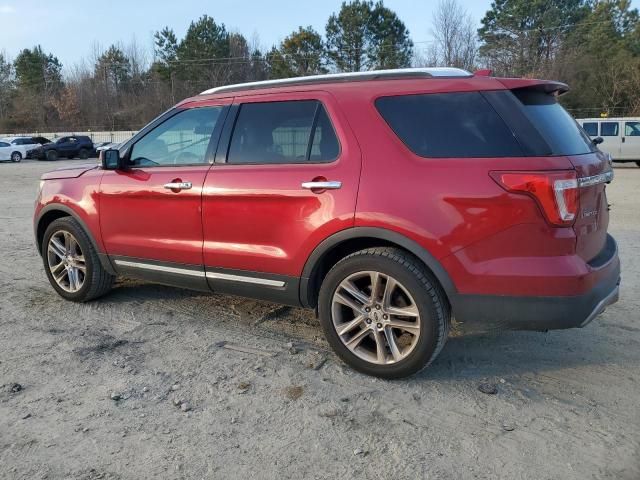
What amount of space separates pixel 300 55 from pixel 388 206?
55.4m

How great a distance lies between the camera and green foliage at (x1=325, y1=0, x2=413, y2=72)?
52.0m

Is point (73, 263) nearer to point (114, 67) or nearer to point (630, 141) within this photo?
point (630, 141)

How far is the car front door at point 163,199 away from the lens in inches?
165

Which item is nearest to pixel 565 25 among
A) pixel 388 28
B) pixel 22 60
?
pixel 388 28

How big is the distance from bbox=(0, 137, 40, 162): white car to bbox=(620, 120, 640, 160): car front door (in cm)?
3091

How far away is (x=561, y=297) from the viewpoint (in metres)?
3.03

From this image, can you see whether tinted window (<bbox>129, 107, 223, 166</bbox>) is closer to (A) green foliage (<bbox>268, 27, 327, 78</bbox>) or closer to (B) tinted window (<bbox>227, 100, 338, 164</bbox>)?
(B) tinted window (<bbox>227, 100, 338, 164</bbox>)

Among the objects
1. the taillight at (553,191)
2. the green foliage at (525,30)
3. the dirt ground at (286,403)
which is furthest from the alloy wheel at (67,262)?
the green foliage at (525,30)

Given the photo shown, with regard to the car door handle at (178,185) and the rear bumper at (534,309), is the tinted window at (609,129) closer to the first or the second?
the rear bumper at (534,309)

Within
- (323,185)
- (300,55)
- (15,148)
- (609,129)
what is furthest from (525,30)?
(323,185)

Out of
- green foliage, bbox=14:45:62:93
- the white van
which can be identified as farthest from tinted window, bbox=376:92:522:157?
green foliage, bbox=14:45:62:93

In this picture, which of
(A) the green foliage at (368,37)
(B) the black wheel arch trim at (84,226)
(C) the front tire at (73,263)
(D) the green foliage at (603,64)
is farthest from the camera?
(A) the green foliage at (368,37)

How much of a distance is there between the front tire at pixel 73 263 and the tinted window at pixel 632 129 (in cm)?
2046

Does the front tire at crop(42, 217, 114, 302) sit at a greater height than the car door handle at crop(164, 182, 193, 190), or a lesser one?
lesser
